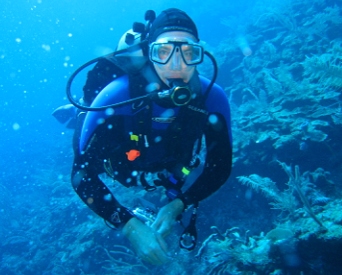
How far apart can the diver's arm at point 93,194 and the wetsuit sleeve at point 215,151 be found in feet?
2.54

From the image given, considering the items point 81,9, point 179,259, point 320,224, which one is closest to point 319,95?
point 320,224

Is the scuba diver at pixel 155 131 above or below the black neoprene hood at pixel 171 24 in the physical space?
below

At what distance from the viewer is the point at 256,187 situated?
15.5 feet

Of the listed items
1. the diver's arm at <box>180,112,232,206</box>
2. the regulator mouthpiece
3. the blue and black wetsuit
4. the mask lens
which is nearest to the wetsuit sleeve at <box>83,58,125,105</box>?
the blue and black wetsuit

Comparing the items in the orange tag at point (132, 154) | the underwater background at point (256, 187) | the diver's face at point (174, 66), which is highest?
the diver's face at point (174, 66)

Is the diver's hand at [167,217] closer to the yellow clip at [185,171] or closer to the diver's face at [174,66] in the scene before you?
the yellow clip at [185,171]

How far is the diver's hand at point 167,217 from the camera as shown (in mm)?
2324

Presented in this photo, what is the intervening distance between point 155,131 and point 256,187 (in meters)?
2.97

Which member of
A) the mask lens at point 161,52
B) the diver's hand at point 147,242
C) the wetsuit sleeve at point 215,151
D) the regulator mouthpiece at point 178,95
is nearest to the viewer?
the diver's hand at point 147,242

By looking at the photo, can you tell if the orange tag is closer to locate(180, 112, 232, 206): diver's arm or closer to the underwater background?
locate(180, 112, 232, 206): diver's arm

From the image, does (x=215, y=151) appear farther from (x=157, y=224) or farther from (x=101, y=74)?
(x=101, y=74)

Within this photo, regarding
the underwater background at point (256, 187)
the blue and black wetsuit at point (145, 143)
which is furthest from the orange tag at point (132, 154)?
the underwater background at point (256, 187)

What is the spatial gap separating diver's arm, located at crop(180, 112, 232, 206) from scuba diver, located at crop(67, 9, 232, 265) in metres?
0.01

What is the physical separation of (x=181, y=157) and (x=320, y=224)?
89.6 inches
